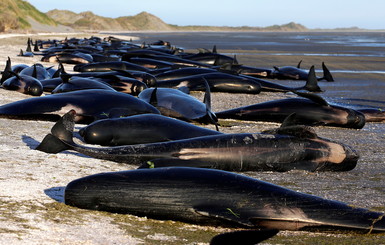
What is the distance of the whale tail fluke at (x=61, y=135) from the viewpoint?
4.60m

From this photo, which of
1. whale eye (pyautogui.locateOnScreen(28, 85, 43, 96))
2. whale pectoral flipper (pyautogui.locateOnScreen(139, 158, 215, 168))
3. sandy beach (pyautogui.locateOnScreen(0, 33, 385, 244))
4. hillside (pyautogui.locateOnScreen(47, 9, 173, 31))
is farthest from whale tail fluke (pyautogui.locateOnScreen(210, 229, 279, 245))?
hillside (pyautogui.locateOnScreen(47, 9, 173, 31))

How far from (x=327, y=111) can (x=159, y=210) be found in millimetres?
4738

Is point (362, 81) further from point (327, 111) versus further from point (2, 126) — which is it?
point (2, 126)

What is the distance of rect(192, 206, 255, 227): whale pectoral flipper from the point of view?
3.36 meters

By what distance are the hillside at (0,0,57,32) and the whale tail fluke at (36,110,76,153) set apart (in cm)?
5037

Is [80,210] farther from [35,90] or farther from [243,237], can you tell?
[35,90]

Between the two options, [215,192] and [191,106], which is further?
[191,106]

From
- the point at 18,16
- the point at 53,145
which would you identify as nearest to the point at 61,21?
the point at 18,16

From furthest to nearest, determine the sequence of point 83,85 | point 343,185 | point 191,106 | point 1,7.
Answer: point 1,7 → point 83,85 → point 191,106 → point 343,185

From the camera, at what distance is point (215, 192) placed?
3467 mm

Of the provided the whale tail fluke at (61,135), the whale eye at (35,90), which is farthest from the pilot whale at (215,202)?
the whale eye at (35,90)

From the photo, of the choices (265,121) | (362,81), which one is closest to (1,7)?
(362,81)

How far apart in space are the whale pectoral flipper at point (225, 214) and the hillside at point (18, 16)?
5211cm

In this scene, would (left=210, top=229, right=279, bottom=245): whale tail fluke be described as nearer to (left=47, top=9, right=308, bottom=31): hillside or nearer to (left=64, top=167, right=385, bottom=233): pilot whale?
(left=64, top=167, right=385, bottom=233): pilot whale
